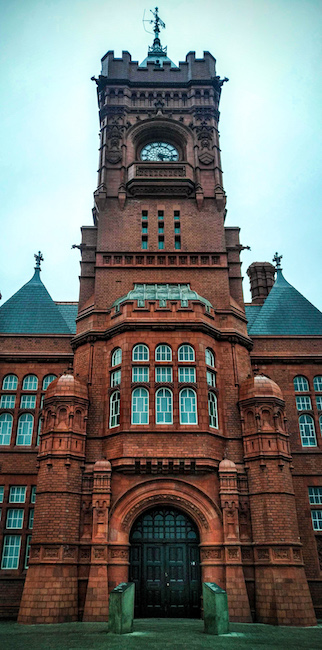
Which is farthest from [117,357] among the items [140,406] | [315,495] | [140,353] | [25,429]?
[315,495]

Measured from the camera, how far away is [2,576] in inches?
938

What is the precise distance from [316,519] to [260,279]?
17.6 meters

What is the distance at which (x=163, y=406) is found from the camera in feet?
77.3

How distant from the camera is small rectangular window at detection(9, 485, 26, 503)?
25578 millimetres

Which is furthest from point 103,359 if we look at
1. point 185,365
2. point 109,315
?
point 185,365

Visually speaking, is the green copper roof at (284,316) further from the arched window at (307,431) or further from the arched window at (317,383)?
the arched window at (307,431)

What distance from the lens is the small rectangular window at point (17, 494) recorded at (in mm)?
25578

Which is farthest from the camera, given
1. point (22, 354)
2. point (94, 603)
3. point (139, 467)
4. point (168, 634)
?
point (22, 354)

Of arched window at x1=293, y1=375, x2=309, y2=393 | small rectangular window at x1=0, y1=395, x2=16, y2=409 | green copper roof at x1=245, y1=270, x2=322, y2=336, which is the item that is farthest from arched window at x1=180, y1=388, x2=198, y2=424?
small rectangular window at x1=0, y1=395, x2=16, y2=409

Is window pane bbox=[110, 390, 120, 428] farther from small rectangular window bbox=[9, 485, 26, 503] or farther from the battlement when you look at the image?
the battlement

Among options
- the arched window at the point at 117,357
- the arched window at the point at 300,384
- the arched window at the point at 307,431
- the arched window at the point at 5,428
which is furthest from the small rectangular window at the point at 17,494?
the arched window at the point at 300,384

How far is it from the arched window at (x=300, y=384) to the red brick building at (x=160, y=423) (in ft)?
0.19

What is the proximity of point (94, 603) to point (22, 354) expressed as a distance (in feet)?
42.6

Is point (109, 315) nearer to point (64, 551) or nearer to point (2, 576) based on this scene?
point (64, 551)
